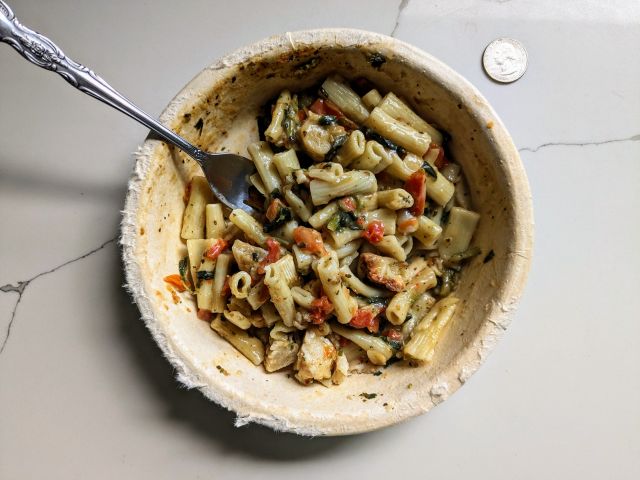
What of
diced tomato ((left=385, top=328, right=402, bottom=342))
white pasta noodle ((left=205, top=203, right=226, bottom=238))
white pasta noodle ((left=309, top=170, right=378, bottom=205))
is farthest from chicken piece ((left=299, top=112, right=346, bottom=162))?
diced tomato ((left=385, top=328, right=402, bottom=342))

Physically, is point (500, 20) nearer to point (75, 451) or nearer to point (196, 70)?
point (196, 70)

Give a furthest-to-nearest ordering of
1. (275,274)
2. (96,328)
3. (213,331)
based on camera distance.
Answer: (96,328), (213,331), (275,274)

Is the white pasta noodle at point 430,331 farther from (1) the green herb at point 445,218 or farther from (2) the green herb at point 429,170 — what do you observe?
(2) the green herb at point 429,170

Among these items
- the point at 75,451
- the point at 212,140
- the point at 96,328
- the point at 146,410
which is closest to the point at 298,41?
the point at 212,140

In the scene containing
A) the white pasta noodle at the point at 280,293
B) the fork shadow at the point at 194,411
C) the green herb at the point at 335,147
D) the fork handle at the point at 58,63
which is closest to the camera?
the fork handle at the point at 58,63

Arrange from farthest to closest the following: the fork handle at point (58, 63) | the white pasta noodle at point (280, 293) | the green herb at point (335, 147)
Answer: the green herb at point (335, 147), the white pasta noodle at point (280, 293), the fork handle at point (58, 63)

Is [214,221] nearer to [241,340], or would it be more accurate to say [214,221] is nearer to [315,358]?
[241,340]

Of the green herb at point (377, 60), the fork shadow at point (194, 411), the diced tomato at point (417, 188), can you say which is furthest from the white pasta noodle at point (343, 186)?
the fork shadow at point (194, 411)
